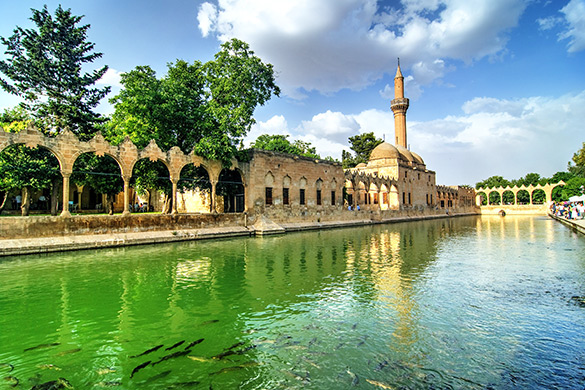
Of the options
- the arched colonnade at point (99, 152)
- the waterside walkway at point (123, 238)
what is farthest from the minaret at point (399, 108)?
the arched colonnade at point (99, 152)

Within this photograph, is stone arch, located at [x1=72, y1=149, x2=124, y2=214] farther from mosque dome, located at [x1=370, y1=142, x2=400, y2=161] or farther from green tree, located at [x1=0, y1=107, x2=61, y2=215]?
mosque dome, located at [x1=370, y1=142, x2=400, y2=161]

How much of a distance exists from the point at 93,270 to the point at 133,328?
5.20 metres

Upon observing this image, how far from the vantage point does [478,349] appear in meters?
4.14

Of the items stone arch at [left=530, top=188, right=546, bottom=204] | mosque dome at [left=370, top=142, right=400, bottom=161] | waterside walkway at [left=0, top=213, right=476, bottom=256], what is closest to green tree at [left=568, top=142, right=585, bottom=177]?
→ stone arch at [left=530, top=188, right=546, bottom=204]

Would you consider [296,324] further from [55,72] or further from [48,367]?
[55,72]

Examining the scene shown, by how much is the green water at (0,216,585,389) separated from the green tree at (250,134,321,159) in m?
27.4

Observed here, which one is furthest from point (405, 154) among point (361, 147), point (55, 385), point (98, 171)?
point (55, 385)

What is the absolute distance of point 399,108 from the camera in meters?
41.8

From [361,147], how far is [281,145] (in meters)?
20.6

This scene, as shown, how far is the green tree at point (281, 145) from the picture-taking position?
119 ft

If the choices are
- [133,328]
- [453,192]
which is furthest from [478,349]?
[453,192]

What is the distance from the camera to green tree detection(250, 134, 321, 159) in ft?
119

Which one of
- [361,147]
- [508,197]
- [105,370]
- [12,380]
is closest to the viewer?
[12,380]

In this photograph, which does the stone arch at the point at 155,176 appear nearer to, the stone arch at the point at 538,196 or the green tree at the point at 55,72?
the green tree at the point at 55,72
